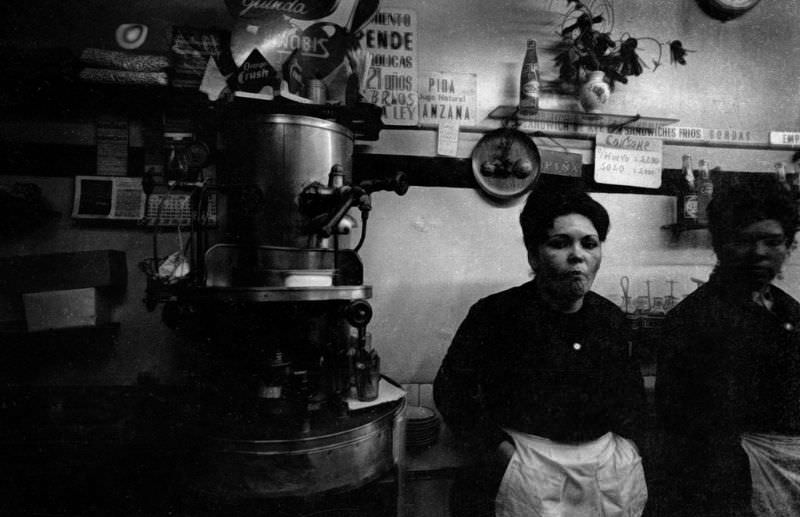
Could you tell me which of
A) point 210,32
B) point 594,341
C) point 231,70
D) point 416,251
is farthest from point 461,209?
point 210,32

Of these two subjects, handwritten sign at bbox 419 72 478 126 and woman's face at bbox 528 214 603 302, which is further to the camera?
handwritten sign at bbox 419 72 478 126

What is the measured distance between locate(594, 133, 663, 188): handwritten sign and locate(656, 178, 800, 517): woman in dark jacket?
582mm

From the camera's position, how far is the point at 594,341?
167cm

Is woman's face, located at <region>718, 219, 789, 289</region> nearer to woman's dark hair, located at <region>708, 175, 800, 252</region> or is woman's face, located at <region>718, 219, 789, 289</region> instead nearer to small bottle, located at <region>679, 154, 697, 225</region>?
woman's dark hair, located at <region>708, 175, 800, 252</region>

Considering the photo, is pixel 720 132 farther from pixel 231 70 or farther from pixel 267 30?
pixel 231 70

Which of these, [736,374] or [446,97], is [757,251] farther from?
[446,97]

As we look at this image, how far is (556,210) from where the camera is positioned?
5.45ft

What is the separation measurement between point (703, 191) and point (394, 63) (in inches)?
75.2

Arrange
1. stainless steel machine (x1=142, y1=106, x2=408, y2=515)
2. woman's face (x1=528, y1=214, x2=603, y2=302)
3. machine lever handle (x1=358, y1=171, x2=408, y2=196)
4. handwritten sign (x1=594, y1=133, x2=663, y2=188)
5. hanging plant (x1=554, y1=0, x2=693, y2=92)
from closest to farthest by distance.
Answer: stainless steel machine (x1=142, y1=106, x2=408, y2=515)
machine lever handle (x1=358, y1=171, x2=408, y2=196)
woman's face (x1=528, y1=214, x2=603, y2=302)
hanging plant (x1=554, y1=0, x2=693, y2=92)
handwritten sign (x1=594, y1=133, x2=663, y2=188)

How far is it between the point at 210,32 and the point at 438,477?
2.28 metres

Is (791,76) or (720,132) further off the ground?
(791,76)

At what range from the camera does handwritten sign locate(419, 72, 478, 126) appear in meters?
2.29

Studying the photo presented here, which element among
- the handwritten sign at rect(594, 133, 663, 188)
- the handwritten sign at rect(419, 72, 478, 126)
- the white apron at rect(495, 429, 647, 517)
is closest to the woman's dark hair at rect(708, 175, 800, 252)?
the handwritten sign at rect(594, 133, 663, 188)

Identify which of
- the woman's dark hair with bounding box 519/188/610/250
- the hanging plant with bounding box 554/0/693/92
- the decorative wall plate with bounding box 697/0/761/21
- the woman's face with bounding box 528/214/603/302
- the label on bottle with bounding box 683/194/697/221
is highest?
the decorative wall plate with bounding box 697/0/761/21
